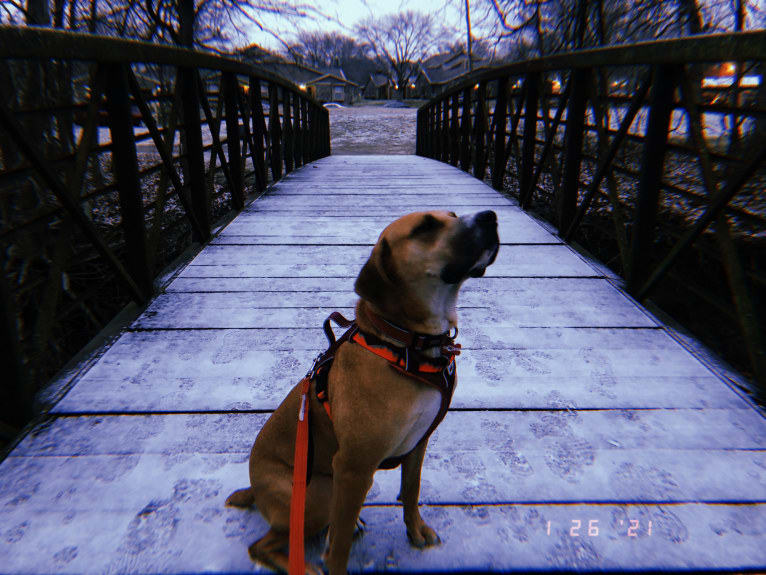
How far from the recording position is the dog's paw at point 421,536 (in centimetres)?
134

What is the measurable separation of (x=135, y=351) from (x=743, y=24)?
32.6 feet

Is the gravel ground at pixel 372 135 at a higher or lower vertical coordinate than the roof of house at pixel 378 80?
lower

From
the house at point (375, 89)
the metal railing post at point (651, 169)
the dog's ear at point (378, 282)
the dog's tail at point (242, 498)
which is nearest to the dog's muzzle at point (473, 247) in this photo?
the dog's ear at point (378, 282)

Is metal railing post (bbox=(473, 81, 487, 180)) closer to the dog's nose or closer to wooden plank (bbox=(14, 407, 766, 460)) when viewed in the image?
wooden plank (bbox=(14, 407, 766, 460))

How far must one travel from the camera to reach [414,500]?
52.4 inches

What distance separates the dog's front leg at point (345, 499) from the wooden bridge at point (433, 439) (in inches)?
4.8

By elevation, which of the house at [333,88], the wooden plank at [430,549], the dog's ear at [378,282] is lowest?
the wooden plank at [430,549]

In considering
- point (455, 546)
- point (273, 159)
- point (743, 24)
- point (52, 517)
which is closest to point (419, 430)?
point (455, 546)

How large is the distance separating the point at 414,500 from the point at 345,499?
0.25m

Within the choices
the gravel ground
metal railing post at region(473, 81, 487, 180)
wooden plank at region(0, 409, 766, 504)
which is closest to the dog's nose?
wooden plank at region(0, 409, 766, 504)

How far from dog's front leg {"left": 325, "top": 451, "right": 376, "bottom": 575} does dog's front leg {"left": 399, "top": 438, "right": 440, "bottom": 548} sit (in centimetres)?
18

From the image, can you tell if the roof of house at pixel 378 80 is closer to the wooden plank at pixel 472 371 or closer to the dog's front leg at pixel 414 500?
the wooden plank at pixel 472 371

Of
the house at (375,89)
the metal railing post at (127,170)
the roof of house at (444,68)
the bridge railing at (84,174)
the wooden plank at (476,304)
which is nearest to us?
the bridge railing at (84,174)

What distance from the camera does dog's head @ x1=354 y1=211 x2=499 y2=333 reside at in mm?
1272
